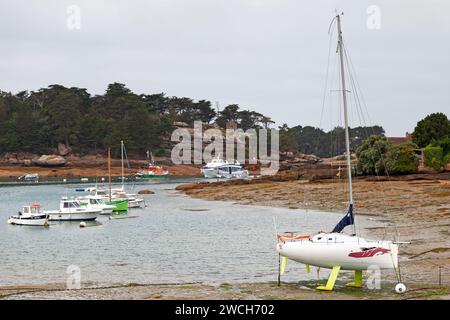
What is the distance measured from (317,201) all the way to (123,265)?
41294 millimetres

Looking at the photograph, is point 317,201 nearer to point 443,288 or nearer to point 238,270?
point 238,270

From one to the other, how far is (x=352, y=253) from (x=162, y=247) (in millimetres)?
22983

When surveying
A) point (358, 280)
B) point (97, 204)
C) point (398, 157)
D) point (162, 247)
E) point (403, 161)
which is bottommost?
point (162, 247)

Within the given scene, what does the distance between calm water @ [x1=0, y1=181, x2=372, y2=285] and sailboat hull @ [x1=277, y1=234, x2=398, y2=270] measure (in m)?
4.63

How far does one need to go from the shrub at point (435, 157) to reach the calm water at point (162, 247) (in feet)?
103

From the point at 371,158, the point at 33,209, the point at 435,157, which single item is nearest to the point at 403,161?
the point at 371,158

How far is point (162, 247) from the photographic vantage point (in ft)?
163

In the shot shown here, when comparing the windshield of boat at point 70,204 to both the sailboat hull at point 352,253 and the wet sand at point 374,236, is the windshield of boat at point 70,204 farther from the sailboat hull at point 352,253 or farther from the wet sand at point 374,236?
the sailboat hull at point 352,253

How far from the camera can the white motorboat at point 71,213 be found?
2864 inches

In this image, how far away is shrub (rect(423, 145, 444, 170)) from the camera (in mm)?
99688

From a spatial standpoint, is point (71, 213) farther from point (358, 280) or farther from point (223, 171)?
point (223, 171)

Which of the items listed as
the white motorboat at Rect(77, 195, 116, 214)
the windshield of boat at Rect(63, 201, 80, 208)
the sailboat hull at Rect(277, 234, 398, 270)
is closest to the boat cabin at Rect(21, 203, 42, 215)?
the windshield of boat at Rect(63, 201, 80, 208)

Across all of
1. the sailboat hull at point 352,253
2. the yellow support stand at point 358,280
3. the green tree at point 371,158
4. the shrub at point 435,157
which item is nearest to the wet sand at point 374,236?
the yellow support stand at point 358,280

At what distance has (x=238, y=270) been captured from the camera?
37.7 metres
